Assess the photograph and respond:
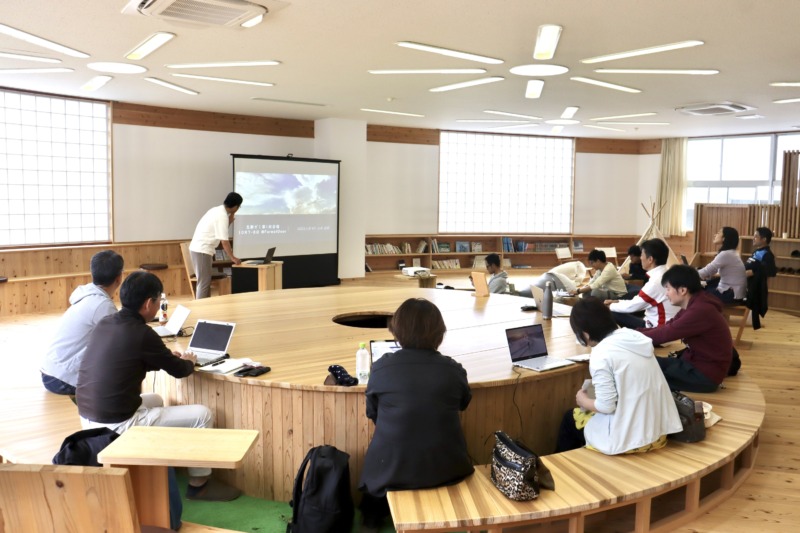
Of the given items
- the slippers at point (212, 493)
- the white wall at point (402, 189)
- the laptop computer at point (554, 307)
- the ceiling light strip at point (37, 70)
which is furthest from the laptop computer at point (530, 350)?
the white wall at point (402, 189)

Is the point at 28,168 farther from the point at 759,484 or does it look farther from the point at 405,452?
the point at 759,484

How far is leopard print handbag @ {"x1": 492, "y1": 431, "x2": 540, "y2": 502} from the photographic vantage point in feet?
8.77

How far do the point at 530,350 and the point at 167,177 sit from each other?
770 cm

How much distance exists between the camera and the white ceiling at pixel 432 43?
4406 mm

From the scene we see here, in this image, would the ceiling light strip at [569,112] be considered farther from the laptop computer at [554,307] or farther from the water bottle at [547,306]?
the water bottle at [547,306]

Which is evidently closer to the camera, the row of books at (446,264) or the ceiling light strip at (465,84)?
the ceiling light strip at (465,84)

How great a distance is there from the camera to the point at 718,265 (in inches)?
292

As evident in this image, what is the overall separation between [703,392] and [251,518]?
304 cm

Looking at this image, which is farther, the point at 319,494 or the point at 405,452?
the point at 319,494

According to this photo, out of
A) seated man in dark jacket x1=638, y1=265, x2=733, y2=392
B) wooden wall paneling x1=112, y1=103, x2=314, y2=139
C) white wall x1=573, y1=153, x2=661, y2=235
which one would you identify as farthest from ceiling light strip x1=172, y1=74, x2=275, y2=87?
white wall x1=573, y1=153, x2=661, y2=235

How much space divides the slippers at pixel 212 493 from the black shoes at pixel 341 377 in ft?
2.75

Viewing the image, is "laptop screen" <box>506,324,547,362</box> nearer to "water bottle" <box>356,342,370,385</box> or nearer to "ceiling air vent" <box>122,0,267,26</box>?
"water bottle" <box>356,342,370,385</box>

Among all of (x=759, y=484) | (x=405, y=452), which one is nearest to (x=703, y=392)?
(x=759, y=484)

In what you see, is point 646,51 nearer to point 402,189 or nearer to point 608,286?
point 608,286
